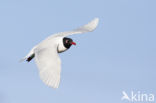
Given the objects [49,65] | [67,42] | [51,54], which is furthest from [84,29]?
[49,65]

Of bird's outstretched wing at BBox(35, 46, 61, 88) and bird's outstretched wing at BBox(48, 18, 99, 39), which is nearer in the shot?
bird's outstretched wing at BBox(35, 46, 61, 88)

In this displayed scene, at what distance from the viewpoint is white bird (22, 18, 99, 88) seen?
13.9 m

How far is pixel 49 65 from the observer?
48.0 ft

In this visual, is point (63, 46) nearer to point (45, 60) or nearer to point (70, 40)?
point (70, 40)

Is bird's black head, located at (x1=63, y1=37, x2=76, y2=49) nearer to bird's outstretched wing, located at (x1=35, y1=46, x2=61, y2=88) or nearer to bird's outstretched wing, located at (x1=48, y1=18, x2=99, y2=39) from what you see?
bird's outstretched wing, located at (x1=48, y1=18, x2=99, y2=39)

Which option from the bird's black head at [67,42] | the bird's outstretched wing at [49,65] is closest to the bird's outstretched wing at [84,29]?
the bird's black head at [67,42]

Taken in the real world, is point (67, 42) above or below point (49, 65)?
above

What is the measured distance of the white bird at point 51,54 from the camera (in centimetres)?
1392

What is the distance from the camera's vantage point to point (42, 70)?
14.4 metres

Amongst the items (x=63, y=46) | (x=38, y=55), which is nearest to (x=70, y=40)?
(x=63, y=46)

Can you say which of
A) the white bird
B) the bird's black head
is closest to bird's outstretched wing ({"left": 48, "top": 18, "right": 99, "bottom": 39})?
the white bird

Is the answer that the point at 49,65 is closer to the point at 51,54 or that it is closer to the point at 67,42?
the point at 51,54

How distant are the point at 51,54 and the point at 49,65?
0.82m

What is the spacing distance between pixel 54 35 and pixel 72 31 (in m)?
0.68
